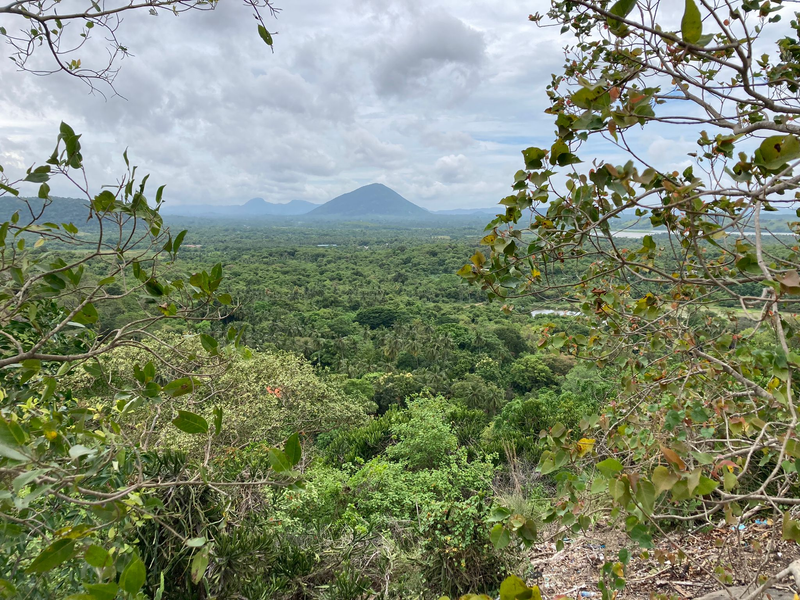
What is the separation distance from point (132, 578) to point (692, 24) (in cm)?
148

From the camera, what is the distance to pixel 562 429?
1.24 m

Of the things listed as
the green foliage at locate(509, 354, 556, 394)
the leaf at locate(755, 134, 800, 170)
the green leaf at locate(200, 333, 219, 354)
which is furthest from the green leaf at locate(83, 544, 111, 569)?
the green foliage at locate(509, 354, 556, 394)

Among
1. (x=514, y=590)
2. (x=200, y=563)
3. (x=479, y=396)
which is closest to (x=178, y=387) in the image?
(x=200, y=563)

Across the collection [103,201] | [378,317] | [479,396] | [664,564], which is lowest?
[479,396]

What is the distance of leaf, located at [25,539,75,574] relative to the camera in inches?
28.3

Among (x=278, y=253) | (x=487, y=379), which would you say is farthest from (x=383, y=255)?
(x=487, y=379)

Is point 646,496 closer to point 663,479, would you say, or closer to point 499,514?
point 663,479

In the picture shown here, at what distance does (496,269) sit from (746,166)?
0.68m

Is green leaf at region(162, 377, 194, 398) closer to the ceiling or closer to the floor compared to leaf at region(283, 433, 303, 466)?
closer to the ceiling

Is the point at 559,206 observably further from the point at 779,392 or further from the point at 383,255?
the point at 383,255

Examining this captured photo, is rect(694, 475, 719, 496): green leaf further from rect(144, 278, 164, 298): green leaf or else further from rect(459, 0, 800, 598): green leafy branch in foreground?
rect(144, 278, 164, 298): green leaf

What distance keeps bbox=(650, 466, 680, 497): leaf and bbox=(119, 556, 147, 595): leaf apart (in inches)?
34.2

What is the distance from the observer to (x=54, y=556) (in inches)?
29.0

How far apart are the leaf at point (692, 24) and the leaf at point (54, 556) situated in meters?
1.58
